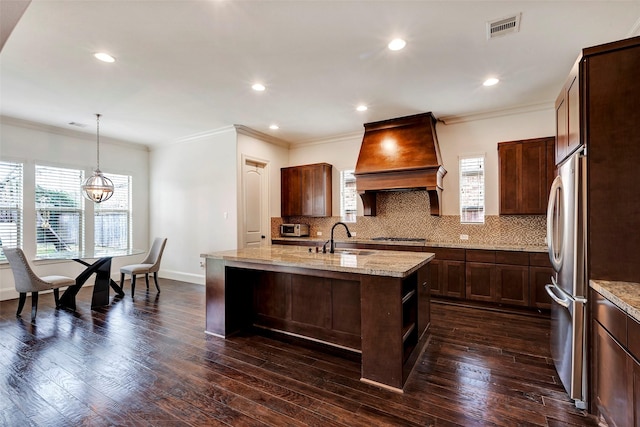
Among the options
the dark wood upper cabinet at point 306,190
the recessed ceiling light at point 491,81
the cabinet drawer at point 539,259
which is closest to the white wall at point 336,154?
the dark wood upper cabinet at point 306,190

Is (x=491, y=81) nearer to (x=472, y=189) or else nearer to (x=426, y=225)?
(x=472, y=189)

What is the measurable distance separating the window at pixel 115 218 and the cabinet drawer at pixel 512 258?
6.80 m

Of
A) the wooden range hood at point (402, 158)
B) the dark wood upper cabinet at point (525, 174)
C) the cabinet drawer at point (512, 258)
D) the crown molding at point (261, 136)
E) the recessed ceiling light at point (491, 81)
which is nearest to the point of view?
the recessed ceiling light at point (491, 81)

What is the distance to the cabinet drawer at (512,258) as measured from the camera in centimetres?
396

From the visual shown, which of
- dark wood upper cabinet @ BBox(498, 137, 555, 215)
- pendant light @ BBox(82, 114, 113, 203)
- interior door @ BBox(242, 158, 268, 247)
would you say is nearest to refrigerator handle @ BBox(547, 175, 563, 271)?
dark wood upper cabinet @ BBox(498, 137, 555, 215)

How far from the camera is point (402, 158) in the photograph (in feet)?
15.6

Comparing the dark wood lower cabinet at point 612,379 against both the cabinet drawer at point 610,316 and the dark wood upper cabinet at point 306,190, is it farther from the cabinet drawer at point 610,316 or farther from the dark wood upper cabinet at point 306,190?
the dark wood upper cabinet at point 306,190

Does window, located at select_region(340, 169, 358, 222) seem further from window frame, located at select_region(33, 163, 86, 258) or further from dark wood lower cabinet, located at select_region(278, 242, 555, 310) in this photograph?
window frame, located at select_region(33, 163, 86, 258)

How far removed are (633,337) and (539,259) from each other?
9.01ft

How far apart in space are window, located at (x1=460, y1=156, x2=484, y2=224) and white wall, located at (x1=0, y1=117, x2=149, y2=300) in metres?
6.34

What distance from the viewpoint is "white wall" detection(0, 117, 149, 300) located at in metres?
4.87

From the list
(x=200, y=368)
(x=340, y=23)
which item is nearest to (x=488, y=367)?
(x=200, y=368)

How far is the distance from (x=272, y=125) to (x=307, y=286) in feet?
10.6

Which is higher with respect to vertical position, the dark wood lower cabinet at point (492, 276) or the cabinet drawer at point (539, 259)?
the cabinet drawer at point (539, 259)
